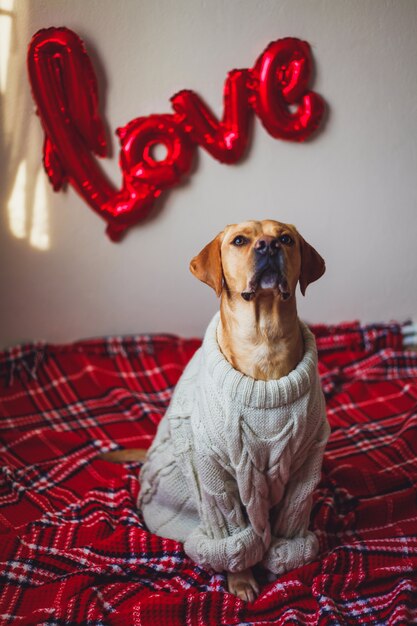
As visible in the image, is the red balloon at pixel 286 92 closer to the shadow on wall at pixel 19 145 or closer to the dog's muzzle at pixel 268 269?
the shadow on wall at pixel 19 145

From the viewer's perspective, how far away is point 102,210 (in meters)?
2.75

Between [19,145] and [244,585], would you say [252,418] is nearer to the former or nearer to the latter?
[244,585]

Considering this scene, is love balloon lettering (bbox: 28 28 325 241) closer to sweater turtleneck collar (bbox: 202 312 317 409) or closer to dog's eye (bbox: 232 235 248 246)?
dog's eye (bbox: 232 235 248 246)

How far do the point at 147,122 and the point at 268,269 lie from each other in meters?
1.26

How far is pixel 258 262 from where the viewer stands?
1643mm

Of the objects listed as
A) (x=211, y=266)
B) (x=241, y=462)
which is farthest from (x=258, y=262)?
(x=241, y=462)

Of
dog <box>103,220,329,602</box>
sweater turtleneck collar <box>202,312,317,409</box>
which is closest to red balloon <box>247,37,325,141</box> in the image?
dog <box>103,220,329,602</box>

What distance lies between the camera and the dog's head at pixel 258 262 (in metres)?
1.64

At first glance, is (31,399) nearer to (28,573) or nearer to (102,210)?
(102,210)

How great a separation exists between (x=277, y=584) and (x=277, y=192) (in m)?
1.60

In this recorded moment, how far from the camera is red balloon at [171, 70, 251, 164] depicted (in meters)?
2.62

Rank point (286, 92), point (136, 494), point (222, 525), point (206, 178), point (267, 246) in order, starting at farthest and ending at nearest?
1. point (206, 178)
2. point (286, 92)
3. point (136, 494)
4. point (222, 525)
5. point (267, 246)

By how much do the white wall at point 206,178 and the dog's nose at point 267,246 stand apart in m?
1.21

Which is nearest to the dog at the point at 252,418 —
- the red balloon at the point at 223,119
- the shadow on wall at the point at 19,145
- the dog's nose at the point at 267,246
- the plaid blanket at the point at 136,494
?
the dog's nose at the point at 267,246
